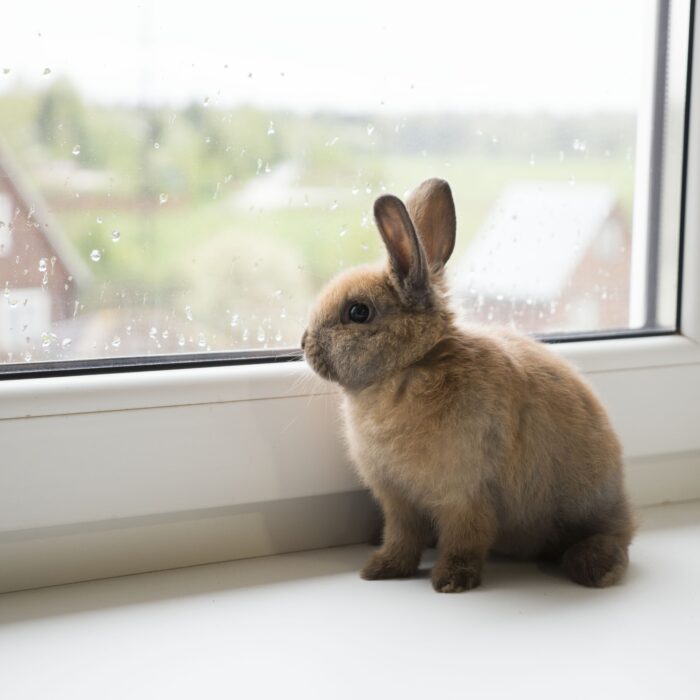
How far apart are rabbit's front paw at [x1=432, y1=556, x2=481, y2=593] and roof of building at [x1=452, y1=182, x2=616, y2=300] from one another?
1.33 ft

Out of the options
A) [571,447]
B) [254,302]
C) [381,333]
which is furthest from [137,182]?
[571,447]

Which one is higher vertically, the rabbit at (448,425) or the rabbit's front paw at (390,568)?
the rabbit at (448,425)

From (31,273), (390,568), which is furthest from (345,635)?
(31,273)

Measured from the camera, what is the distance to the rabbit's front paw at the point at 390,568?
3.48ft

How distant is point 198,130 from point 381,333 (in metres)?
0.33

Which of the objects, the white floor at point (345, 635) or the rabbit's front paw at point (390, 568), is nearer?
the white floor at point (345, 635)

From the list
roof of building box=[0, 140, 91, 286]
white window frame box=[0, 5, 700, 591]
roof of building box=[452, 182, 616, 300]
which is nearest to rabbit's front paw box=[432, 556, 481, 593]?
white window frame box=[0, 5, 700, 591]

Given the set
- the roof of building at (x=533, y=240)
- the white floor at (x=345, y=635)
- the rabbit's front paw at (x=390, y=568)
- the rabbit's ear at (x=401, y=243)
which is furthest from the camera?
the roof of building at (x=533, y=240)

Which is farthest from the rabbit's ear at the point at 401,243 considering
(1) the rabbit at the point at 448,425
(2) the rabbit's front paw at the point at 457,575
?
(2) the rabbit's front paw at the point at 457,575

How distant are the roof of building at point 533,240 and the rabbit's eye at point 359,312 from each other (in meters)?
0.29

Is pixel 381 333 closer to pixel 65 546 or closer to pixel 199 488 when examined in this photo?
pixel 199 488

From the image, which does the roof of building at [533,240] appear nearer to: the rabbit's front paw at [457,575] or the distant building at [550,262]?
the distant building at [550,262]

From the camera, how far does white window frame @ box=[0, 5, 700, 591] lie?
100 centimetres

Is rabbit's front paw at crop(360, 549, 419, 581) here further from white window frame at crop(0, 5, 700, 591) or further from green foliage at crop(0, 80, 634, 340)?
green foliage at crop(0, 80, 634, 340)
